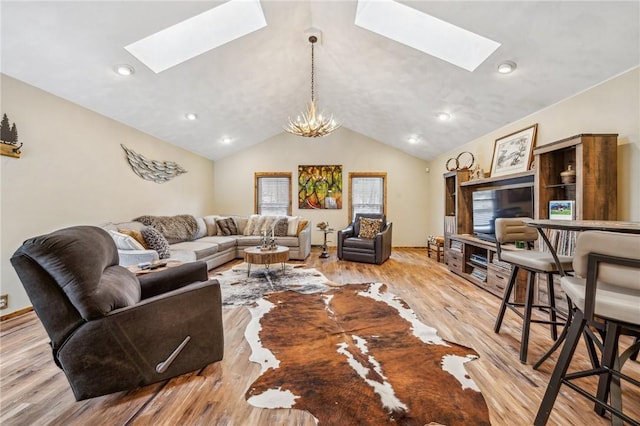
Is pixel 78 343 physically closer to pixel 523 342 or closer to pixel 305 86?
pixel 523 342

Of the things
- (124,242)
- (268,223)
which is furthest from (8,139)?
(268,223)

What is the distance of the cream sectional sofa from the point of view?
3.32m

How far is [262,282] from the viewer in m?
3.85

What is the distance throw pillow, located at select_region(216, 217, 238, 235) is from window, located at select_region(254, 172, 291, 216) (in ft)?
4.12

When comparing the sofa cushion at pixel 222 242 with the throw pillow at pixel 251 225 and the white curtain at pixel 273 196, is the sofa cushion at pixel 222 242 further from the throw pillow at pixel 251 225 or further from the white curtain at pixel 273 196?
the white curtain at pixel 273 196

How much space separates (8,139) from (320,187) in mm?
5369

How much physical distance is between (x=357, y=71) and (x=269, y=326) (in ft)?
12.4

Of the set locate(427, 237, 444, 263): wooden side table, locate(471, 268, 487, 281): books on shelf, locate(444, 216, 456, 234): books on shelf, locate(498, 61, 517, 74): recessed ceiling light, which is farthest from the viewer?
locate(427, 237, 444, 263): wooden side table

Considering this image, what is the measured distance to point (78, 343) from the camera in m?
1.35

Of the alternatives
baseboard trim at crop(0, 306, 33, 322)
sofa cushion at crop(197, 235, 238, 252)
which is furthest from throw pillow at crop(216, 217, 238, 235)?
baseboard trim at crop(0, 306, 33, 322)

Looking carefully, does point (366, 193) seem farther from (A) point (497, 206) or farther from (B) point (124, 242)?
(B) point (124, 242)

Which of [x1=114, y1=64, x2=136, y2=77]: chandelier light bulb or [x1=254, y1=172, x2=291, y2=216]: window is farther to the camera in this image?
[x1=254, y1=172, x2=291, y2=216]: window

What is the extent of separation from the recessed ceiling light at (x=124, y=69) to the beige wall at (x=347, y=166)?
4.00m

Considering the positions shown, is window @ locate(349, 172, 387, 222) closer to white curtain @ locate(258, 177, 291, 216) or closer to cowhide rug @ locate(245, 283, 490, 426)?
white curtain @ locate(258, 177, 291, 216)
